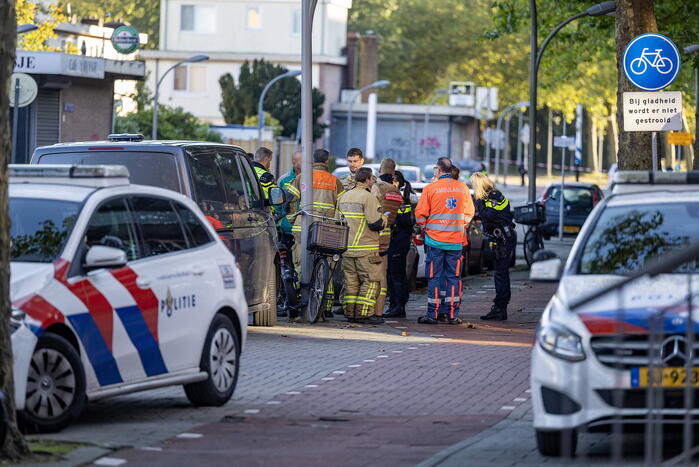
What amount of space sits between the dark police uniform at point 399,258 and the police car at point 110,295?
7.85 m

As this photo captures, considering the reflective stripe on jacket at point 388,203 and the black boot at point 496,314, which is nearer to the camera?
the reflective stripe on jacket at point 388,203

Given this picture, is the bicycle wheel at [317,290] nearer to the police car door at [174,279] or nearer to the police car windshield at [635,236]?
the police car door at [174,279]

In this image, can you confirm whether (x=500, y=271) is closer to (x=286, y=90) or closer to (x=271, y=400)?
(x=271, y=400)

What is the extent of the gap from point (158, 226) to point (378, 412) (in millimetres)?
1988

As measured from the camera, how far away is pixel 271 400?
10633mm

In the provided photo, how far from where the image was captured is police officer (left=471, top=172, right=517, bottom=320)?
17781mm

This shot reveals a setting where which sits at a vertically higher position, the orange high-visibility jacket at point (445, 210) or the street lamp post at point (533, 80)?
the street lamp post at point (533, 80)

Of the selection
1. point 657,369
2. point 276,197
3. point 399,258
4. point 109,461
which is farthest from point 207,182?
point 657,369

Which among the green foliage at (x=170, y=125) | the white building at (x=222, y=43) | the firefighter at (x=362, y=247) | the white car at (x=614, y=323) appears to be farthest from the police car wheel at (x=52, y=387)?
the white building at (x=222, y=43)

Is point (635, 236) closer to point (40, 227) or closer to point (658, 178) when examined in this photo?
point (658, 178)

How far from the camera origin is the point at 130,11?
10350 cm

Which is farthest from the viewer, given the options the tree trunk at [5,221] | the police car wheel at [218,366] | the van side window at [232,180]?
the van side window at [232,180]

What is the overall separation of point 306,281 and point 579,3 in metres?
17.2

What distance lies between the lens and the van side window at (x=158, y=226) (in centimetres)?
975
